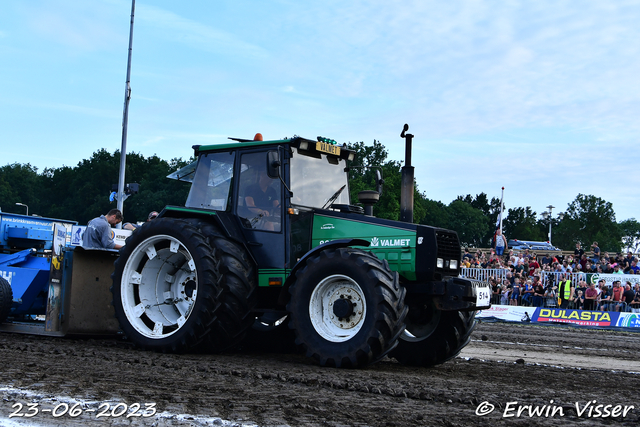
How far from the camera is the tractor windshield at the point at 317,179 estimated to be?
301 inches

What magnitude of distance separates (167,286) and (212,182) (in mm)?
1429

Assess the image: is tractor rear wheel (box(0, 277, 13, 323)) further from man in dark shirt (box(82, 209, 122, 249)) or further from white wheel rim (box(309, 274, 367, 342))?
white wheel rim (box(309, 274, 367, 342))

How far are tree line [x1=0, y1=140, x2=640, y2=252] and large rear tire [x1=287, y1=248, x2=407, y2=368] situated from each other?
35.7 metres

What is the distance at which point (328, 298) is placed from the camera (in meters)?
6.84

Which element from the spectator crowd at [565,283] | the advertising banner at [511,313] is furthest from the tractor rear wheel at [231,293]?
the spectator crowd at [565,283]

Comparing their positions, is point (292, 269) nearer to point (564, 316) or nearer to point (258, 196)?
point (258, 196)

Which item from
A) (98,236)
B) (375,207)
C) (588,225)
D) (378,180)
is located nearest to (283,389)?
(378,180)

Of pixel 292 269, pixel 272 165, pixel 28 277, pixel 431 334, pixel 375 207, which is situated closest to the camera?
pixel 292 269

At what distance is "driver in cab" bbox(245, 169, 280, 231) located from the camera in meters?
7.62

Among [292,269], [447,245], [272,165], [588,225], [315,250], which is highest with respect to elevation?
[588,225]

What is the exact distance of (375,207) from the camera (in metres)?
42.8

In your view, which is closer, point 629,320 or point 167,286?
point 167,286

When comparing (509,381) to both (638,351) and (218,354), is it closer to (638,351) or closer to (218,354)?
(218,354)

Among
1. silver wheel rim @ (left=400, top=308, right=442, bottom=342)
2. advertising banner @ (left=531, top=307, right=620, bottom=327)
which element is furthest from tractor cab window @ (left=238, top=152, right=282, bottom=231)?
advertising banner @ (left=531, top=307, right=620, bottom=327)
